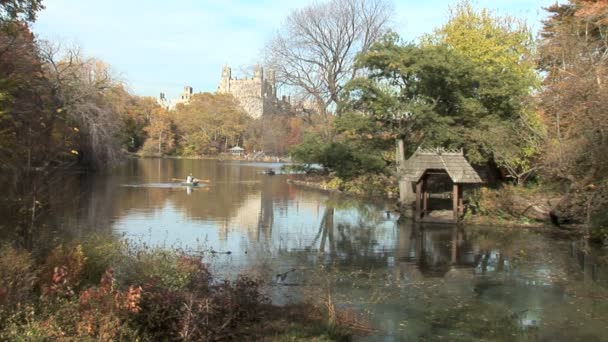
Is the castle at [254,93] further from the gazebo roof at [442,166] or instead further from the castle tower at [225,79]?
the gazebo roof at [442,166]

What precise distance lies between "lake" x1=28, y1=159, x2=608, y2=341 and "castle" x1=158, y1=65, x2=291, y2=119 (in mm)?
22071

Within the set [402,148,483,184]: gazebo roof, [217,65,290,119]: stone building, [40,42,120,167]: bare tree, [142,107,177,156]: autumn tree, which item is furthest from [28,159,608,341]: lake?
[142,107,177,156]: autumn tree

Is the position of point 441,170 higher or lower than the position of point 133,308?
higher

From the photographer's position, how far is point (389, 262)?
12.5 metres

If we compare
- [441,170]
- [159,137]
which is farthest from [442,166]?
[159,137]

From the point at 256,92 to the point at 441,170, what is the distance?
38.5 m

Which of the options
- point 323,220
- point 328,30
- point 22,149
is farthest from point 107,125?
point 22,149

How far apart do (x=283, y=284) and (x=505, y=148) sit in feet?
43.5

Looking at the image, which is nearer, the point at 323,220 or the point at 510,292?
the point at 510,292

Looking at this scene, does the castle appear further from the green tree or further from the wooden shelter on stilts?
the wooden shelter on stilts

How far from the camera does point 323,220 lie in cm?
1961

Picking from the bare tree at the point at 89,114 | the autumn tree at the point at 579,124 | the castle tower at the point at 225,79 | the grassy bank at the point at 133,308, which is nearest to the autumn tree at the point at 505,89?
the autumn tree at the point at 579,124

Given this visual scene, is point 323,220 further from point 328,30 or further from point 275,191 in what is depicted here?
point 328,30

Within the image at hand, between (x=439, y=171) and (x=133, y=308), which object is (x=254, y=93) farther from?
(x=133, y=308)
